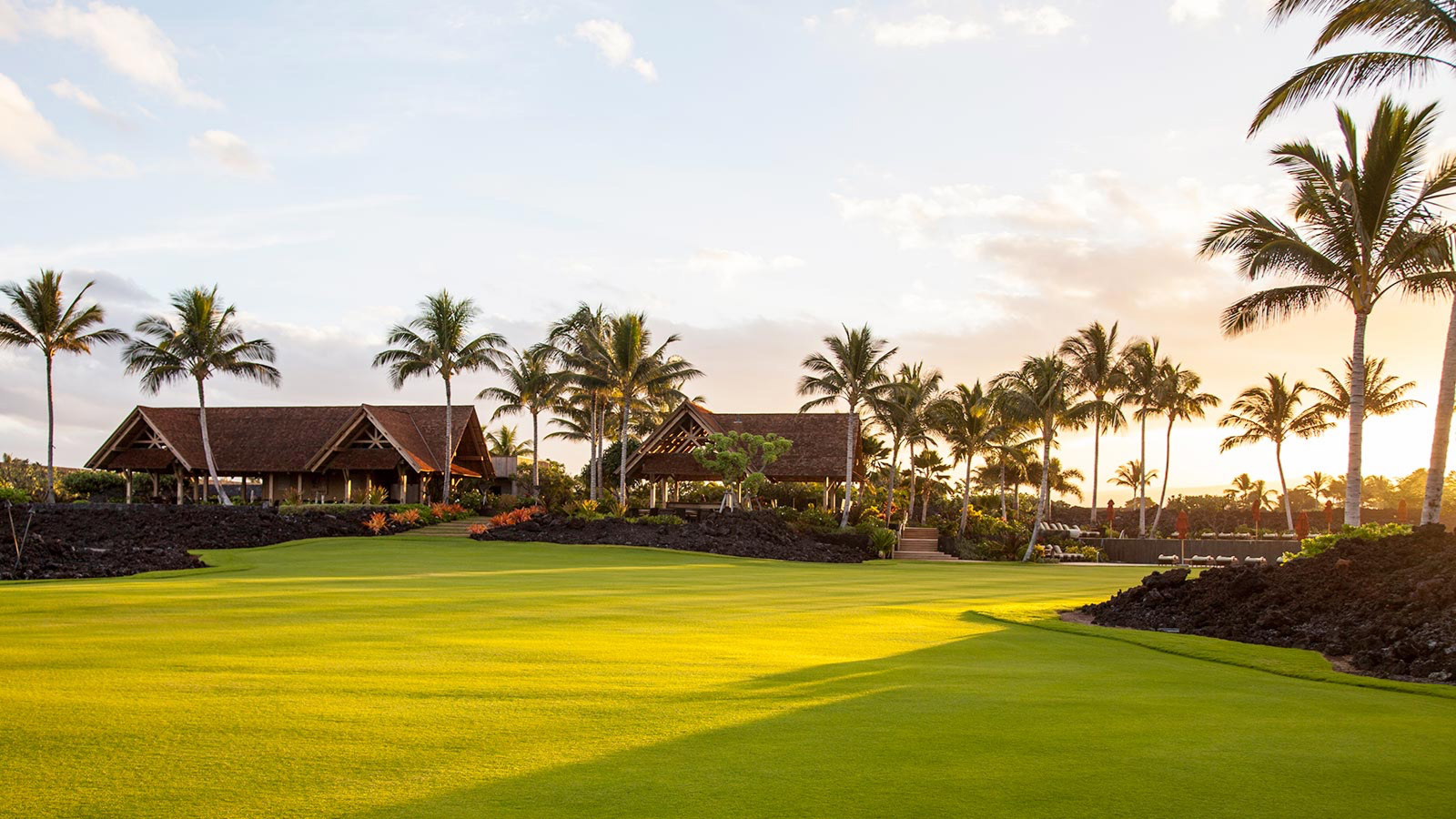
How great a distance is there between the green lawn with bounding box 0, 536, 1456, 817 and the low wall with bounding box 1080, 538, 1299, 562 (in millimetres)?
34856

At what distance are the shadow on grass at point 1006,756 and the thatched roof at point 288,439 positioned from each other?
38819 millimetres

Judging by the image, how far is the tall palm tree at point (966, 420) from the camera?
47594mm

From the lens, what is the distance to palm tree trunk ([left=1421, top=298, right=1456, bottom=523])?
13914 millimetres

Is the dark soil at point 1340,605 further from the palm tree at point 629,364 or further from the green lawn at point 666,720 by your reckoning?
the palm tree at point 629,364

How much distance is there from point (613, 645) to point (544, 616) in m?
2.75

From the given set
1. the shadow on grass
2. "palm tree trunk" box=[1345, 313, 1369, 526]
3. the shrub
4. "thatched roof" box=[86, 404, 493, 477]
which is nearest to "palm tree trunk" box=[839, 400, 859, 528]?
"thatched roof" box=[86, 404, 493, 477]

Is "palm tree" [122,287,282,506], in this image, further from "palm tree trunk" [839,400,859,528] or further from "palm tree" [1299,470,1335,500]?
"palm tree" [1299,470,1335,500]

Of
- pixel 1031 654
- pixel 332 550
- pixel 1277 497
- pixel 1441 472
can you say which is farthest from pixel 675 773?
pixel 1277 497

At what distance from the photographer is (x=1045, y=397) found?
4175 centimetres

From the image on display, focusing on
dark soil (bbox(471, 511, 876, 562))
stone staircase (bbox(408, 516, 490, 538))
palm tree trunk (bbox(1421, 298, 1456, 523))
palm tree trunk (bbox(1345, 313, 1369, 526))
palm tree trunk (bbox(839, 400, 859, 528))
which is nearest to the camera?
palm tree trunk (bbox(1421, 298, 1456, 523))

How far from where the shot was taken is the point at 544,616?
11.3m

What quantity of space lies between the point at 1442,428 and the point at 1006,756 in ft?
41.0

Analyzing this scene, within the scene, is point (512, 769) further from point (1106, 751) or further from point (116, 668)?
point (116, 668)

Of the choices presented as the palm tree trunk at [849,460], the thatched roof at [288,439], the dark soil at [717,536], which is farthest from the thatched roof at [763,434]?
the thatched roof at [288,439]
